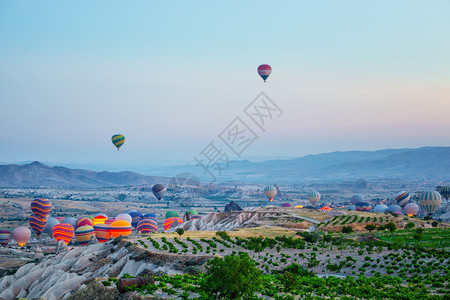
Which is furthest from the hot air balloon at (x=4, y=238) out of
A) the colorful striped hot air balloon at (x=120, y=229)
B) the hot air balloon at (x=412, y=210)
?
the hot air balloon at (x=412, y=210)

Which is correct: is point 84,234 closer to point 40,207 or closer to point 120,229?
point 120,229

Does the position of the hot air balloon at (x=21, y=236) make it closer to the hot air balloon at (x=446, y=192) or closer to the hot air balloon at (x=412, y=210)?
the hot air balloon at (x=412, y=210)

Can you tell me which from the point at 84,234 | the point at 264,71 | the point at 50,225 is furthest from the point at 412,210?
the point at 50,225

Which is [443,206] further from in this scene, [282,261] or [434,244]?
[282,261]

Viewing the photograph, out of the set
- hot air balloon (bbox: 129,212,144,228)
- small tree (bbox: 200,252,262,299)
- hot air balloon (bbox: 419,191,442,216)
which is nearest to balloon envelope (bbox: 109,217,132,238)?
hot air balloon (bbox: 129,212,144,228)

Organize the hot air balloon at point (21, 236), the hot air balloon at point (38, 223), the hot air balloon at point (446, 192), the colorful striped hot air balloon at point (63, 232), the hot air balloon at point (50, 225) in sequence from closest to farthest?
the colorful striped hot air balloon at point (63, 232) → the hot air balloon at point (21, 236) → the hot air balloon at point (38, 223) → the hot air balloon at point (50, 225) → the hot air balloon at point (446, 192)

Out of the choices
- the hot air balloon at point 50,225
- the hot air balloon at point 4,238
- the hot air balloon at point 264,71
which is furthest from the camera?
the hot air balloon at point 50,225

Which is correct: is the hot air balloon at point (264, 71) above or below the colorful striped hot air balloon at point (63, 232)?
above
